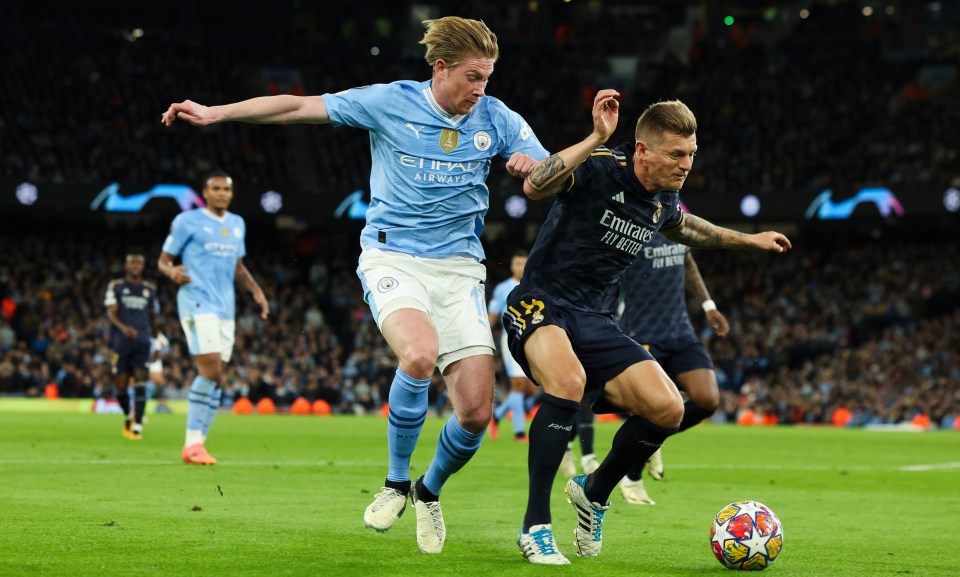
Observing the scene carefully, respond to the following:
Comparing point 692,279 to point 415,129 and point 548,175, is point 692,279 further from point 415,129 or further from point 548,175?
point 548,175

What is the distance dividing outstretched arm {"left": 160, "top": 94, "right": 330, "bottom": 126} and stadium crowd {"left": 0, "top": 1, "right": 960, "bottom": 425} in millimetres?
23822

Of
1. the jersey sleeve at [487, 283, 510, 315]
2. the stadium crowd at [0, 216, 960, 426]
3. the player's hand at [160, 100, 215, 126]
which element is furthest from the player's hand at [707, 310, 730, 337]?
the stadium crowd at [0, 216, 960, 426]

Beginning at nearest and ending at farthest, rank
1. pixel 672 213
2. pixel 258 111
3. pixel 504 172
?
pixel 258 111 < pixel 672 213 < pixel 504 172

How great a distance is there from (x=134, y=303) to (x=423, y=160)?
11.2 meters

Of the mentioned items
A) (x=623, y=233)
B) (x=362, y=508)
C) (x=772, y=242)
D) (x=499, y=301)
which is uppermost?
(x=623, y=233)

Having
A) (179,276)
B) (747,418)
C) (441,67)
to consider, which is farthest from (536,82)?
(441,67)

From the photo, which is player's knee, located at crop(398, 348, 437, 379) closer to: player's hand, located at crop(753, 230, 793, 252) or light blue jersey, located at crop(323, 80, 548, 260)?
light blue jersey, located at crop(323, 80, 548, 260)

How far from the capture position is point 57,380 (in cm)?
2861

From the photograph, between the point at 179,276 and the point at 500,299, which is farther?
the point at 500,299

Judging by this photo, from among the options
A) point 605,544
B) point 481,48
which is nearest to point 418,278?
point 481,48

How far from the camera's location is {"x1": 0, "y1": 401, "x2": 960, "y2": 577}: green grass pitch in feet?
18.7

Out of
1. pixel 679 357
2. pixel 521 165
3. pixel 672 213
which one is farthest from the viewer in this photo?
pixel 679 357

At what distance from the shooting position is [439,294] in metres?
6.43

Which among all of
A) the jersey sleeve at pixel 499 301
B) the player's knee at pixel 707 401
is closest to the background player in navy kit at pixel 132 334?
the jersey sleeve at pixel 499 301
